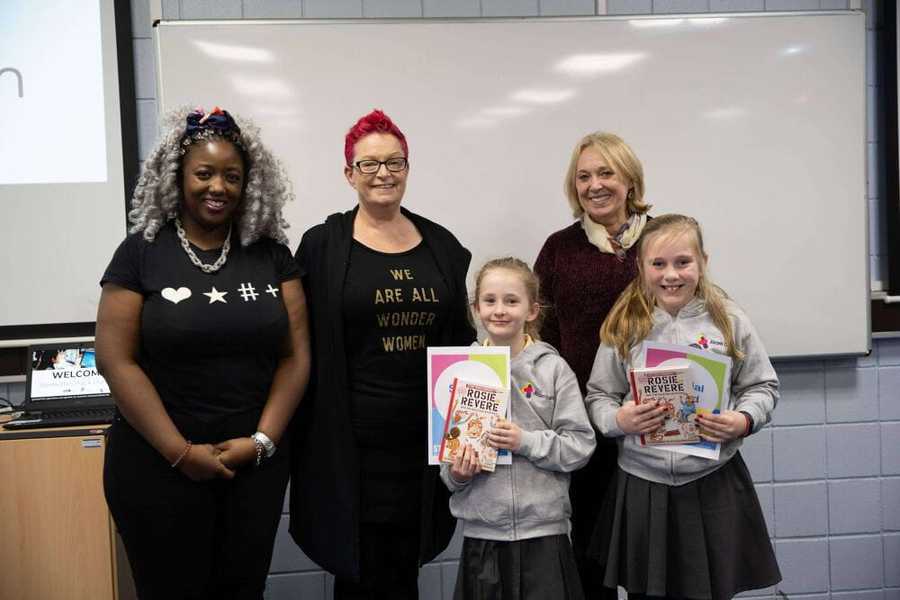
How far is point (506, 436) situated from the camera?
1.69 m

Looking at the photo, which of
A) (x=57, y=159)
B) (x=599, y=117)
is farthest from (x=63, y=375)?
(x=599, y=117)

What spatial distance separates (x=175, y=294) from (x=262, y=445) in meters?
0.43

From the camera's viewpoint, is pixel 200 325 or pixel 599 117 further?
pixel 599 117

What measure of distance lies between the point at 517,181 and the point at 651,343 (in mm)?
1234

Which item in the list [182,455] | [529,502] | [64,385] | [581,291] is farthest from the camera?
[64,385]

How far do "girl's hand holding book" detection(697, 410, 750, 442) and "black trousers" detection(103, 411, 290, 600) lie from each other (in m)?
1.11

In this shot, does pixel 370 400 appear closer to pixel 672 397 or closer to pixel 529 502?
pixel 529 502

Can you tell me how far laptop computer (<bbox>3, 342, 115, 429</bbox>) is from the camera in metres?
2.44

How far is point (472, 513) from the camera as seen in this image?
173 centimetres

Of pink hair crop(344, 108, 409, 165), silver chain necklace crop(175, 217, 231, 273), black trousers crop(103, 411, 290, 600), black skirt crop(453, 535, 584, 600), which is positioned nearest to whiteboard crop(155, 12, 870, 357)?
pink hair crop(344, 108, 409, 165)

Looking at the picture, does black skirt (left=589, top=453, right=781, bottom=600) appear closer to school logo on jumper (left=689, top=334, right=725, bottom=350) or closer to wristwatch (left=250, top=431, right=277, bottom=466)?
school logo on jumper (left=689, top=334, right=725, bottom=350)

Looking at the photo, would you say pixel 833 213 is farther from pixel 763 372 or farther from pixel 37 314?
pixel 37 314

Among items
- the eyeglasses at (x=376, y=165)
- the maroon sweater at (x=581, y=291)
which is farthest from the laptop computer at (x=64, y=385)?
the maroon sweater at (x=581, y=291)

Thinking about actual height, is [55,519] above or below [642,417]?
below
